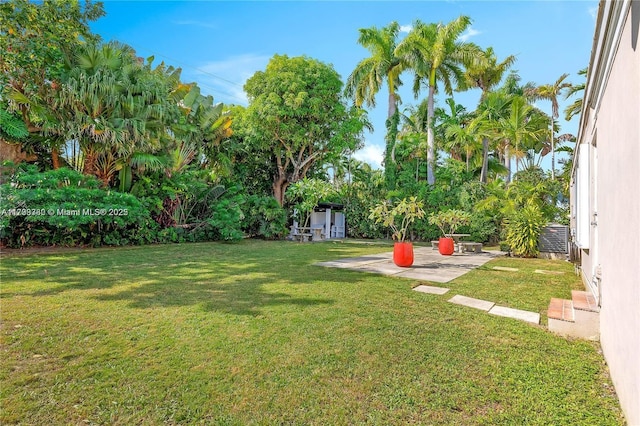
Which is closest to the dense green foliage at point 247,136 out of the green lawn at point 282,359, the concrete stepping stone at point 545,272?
the concrete stepping stone at point 545,272

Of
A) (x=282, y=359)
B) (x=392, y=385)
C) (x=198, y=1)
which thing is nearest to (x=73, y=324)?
(x=282, y=359)

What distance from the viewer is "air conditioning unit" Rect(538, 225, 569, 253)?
11.2 metres

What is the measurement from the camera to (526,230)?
11188 mm

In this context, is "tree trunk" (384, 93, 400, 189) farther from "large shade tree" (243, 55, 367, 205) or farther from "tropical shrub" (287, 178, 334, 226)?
"tropical shrub" (287, 178, 334, 226)

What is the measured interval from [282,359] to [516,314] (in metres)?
3.37

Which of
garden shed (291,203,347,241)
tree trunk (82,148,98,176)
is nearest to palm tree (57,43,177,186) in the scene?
tree trunk (82,148,98,176)

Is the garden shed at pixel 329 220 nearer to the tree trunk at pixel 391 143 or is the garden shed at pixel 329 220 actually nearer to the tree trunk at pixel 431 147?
the tree trunk at pixel 391 143

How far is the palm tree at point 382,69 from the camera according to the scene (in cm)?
1975

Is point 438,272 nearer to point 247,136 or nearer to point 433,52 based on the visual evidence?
point 247,136

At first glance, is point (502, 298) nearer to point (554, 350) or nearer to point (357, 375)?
point (554, 350)

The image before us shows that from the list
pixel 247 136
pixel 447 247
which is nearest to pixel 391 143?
pixel 247 136

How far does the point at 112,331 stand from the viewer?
3639mm

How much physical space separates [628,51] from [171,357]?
4256 mm

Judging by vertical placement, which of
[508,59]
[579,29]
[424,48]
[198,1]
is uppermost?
[508,59]
